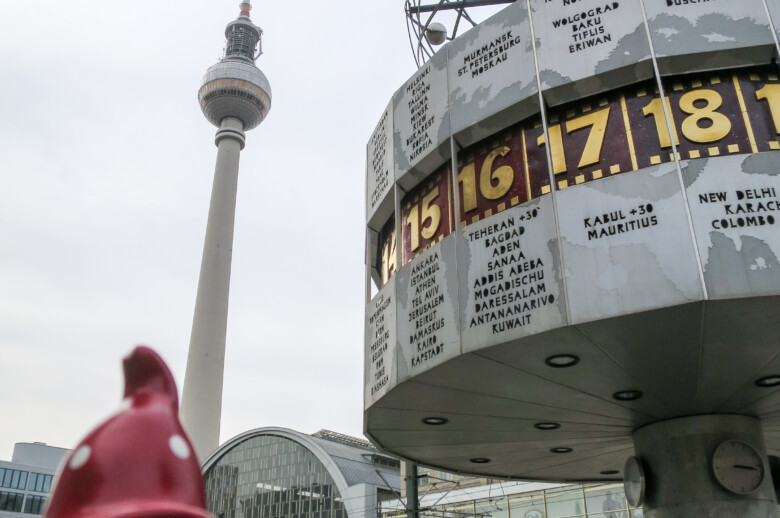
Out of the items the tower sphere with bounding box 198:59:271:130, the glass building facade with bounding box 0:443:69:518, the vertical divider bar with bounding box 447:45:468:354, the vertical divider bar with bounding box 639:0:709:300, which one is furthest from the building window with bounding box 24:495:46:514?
the vertical divider bar with bounding box 639:0:709:300

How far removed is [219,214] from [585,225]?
77.3 m

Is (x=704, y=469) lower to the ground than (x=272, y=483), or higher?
lower

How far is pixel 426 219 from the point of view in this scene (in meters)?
13.1

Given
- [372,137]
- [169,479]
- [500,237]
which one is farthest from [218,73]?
[169,479]

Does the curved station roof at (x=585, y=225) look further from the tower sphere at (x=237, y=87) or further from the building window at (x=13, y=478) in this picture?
the tower sphere at (x=237, y=87)

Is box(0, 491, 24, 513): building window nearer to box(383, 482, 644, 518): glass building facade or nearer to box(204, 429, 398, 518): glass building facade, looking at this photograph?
box(204, 429, 398, 518): glass building facade

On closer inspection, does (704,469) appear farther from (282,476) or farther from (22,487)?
(22,487)

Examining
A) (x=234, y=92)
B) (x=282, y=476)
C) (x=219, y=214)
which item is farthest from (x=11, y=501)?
(x=234, y=92)

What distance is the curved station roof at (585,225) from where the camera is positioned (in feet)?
31.3

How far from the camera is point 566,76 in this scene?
11375mm

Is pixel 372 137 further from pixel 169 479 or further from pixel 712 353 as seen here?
pixel 169 479

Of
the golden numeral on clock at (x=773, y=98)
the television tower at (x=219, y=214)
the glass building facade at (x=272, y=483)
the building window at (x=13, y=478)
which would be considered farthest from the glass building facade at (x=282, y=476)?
the golden numeral on clock at (x=773, y=98)

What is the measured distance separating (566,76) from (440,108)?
2.65 meters

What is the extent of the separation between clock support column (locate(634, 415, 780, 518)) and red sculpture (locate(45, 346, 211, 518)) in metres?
11.3
